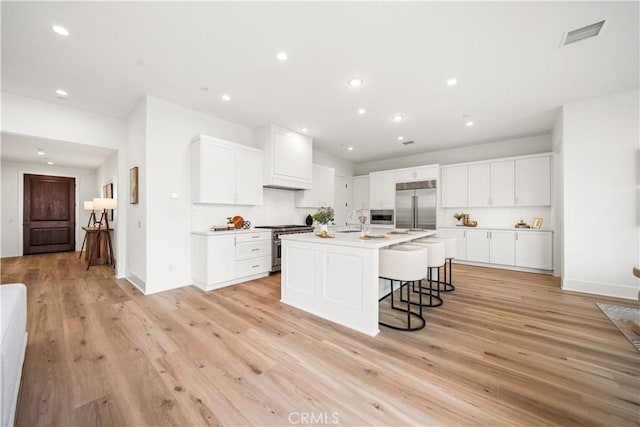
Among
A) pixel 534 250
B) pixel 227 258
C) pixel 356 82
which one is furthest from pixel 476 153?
pixel 227 258

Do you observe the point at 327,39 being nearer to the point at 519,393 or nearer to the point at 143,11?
the point at 143,11

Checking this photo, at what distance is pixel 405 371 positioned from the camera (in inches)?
71.0

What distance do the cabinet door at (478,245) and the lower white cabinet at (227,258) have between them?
4426mm

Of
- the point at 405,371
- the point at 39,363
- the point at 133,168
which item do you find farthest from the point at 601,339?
the point at 133,168

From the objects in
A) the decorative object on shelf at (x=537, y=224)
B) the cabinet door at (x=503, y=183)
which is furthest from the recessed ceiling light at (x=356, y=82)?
the decorative object on shelf at (x=537, y=224)

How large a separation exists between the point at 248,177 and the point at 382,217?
3997 millimetres

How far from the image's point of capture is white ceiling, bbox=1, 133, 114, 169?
432cm

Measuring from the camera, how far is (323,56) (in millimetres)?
2562

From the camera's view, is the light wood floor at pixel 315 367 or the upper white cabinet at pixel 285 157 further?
the upper white cabinet at pixel 285 157

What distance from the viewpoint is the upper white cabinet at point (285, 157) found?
15.1 ft

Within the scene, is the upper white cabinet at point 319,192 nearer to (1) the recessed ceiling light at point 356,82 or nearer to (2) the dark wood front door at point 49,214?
(1) the recessed ceiling light at point 356,82

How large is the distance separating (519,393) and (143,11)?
3.97 m

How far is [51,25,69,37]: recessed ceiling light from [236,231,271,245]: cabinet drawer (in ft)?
9.29

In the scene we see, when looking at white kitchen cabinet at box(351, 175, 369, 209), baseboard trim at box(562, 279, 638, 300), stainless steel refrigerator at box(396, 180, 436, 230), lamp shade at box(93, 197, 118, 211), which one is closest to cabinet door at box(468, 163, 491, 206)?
stainless steel refrigerator at box(396, 180, 436, 230)
